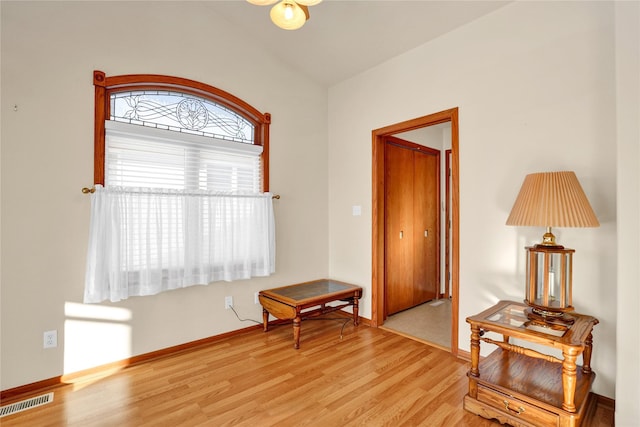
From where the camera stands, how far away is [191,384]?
90.3 inches

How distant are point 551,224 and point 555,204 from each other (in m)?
0.12

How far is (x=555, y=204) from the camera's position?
5.95 feet

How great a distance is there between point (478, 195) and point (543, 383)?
4.46 ft

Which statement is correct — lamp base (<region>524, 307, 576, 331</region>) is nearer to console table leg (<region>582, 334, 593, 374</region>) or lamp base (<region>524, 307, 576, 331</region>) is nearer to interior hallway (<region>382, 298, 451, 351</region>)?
console table leg (<region>582, 334, 593, 374</region>)

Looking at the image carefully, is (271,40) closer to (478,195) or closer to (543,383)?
(478,195)

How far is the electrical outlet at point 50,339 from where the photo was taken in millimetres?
2232

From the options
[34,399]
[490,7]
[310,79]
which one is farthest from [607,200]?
[34,399]

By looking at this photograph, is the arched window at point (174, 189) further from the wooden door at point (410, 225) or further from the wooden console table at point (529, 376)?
the wooden console table at point (529, 376)

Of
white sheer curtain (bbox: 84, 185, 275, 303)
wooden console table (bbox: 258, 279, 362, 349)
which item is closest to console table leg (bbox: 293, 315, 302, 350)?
wooden console table (bbox: 258, 279, 362, 349)

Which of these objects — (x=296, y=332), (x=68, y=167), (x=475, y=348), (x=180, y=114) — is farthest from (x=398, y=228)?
(x=68, y=167)

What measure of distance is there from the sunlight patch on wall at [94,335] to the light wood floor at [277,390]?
153mm

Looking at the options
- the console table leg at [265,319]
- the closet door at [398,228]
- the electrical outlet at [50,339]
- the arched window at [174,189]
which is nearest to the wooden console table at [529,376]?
the closet door at [398,228]

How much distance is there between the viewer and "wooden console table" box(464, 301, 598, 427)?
5.42 ft

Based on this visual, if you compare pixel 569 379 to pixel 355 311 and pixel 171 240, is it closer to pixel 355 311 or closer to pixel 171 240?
pixel 355 311
